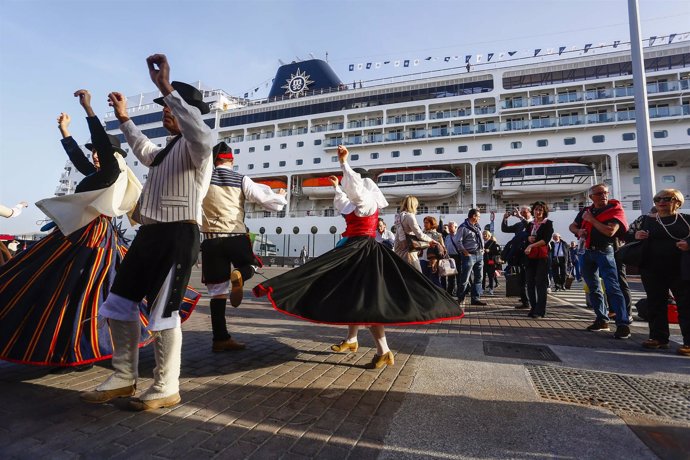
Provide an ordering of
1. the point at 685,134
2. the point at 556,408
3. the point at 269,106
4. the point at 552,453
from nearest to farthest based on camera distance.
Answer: the point at 552,453
the point at 556,408
the point at 685,134
the point at 269,106

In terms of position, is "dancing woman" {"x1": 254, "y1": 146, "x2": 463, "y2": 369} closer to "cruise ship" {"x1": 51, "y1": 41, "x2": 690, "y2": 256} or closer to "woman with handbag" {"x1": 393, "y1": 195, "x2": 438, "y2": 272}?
"woman with handbag" {"x1": 393, "y1": 195, "x2": 438, "y2": 272}

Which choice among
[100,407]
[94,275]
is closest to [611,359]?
[100,407]

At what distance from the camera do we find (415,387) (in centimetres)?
224

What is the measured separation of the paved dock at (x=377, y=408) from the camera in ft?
4.86

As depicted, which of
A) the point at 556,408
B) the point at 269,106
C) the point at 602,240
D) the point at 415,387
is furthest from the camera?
the point at 269,106

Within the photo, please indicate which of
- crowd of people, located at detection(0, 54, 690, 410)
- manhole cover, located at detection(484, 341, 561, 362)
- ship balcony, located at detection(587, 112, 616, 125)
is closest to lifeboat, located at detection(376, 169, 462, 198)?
ship balcony, located at detection(587, 112, 616, 125)

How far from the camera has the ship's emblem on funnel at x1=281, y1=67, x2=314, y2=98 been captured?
107 ft

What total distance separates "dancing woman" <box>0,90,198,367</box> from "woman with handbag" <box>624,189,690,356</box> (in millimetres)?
4649

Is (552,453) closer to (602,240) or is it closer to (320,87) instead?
(602,240)

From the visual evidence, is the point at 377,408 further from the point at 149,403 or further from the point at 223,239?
the point at 223,239

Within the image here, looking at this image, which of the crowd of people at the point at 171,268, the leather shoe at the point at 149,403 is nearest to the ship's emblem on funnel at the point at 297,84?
the crowd of people at the point at 171,268

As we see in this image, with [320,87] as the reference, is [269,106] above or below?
below

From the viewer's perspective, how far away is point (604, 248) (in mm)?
4215

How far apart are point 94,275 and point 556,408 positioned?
2.97 metres
